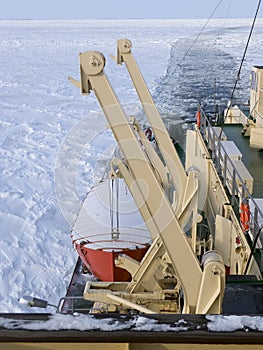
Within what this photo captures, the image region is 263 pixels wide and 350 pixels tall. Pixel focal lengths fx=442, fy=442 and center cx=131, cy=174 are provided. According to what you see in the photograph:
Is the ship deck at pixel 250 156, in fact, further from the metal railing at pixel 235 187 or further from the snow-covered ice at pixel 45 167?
the snow-covered ice at pixel 45 167

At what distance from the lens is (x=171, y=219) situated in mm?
2791

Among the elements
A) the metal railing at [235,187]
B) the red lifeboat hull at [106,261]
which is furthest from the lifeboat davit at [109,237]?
the metal railing at [235,187]

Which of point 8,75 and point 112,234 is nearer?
point 112,234

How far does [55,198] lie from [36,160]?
11.4 ft

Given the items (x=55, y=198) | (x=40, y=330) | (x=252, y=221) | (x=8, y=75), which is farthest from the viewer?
(x=8, y=75)

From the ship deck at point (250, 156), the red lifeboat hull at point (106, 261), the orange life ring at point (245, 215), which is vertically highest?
the ship deck at point (250, 156)

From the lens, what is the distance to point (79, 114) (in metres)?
20.4

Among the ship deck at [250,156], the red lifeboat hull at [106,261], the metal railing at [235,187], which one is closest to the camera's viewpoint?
the metal railing at [235,187]

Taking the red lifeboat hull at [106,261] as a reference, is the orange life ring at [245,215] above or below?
above

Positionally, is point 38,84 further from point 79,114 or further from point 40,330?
→ point 40,330

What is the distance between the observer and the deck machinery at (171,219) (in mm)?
2748

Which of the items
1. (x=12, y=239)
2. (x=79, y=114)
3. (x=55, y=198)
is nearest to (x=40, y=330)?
(x=12, y=239)

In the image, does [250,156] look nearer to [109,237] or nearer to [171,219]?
[109,237]

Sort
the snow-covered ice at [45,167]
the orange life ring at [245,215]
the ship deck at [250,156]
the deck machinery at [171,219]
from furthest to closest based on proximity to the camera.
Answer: the snow-covered ice at [45,167] → the ship deck at [250,156] → the orange life ring at [245,215] → the deck machinery at [171,219]
